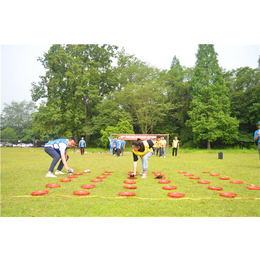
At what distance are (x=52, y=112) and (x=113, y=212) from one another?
34625mm

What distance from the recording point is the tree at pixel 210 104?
34.6 m

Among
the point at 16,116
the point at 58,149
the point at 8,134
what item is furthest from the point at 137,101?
the point at 16,116

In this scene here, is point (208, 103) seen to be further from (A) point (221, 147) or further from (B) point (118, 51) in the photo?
(B) point (118, 51)

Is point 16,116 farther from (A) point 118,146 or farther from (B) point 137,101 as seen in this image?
(A) point 118,146

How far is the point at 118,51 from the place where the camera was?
44875 mm

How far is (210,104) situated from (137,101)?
44.7 ft

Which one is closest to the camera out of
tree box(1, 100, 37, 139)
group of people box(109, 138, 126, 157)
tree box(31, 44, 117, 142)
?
group of people box(109, 138, 126, 157)

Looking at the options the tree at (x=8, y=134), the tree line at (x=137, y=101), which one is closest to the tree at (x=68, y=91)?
the tree line at (x=137, y=101)

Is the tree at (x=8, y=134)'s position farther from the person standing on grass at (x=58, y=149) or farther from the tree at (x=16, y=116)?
the person standing on grass at (x=58, y=149)

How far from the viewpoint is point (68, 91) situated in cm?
3762

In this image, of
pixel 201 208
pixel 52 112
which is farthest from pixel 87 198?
pixel 52 112

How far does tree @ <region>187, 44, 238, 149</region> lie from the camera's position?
113 ft

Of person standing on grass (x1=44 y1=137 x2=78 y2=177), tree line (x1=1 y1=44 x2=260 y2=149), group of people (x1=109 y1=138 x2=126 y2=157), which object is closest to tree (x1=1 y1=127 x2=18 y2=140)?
tree line (x1=1 y1=44 x2=260 y2=149)

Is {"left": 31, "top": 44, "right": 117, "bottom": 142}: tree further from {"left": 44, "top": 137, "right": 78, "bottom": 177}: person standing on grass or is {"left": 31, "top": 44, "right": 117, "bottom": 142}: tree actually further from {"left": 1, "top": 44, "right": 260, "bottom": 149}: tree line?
{"left": 44, "top": 137, "right": 78, "bottom": 177}: person standing on grass
